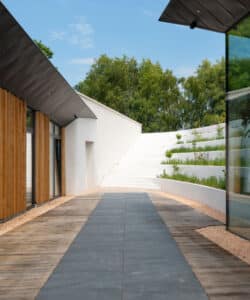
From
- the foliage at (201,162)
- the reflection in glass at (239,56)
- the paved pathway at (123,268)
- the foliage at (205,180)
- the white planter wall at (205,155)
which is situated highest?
the reflection in glass at (239,56)

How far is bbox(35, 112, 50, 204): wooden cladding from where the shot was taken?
1166 cm

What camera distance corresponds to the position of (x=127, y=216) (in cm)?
938

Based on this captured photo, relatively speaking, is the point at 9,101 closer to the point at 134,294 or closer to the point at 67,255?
the point at 67,255

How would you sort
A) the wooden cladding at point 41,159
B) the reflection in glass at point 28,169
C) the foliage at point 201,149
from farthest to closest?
the foliage at point 201,149
the wooden cladding at point 41,159
the reflection in glass at point 28,169

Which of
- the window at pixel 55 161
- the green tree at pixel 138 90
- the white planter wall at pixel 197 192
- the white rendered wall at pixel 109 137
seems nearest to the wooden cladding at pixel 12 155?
the window at pixel 55 161

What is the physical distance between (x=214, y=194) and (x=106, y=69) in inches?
1178

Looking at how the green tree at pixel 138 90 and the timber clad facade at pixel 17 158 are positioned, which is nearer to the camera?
the timber clad facade at pixel 17 158

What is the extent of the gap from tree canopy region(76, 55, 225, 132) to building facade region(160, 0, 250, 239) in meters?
23.7

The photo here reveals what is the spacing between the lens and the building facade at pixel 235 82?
21.8 feet

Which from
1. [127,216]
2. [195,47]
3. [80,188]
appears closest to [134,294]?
[127,216]

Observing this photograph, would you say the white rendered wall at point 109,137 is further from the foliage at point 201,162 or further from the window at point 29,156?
the window at point 29,156

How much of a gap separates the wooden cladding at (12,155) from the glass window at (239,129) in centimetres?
439

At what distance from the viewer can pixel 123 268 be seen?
4906 millimetres

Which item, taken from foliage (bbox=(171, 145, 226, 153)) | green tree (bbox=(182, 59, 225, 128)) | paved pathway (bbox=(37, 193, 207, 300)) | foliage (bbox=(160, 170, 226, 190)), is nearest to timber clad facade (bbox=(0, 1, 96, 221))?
paved pathway (bbox=(37, 193, 207, 300))
